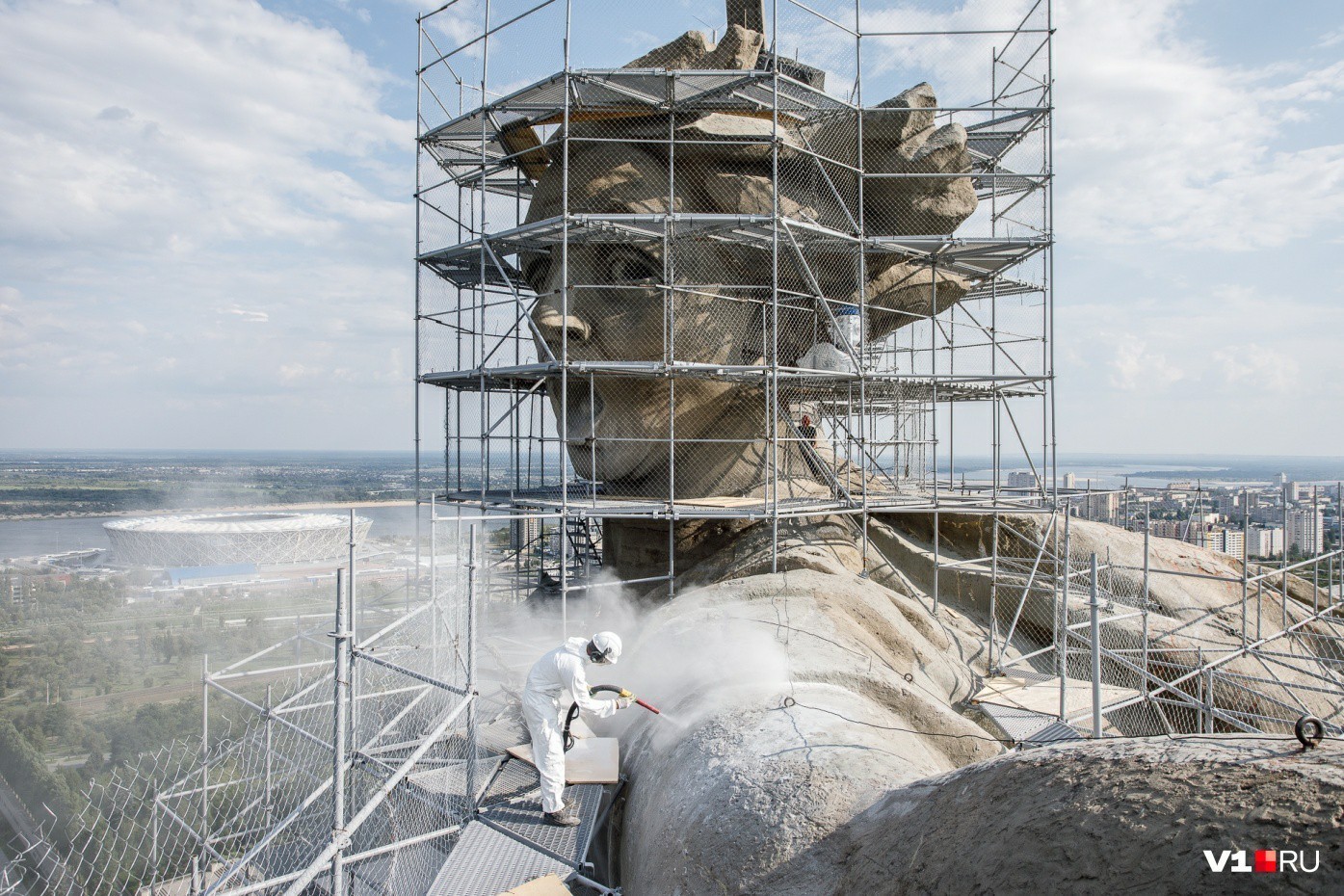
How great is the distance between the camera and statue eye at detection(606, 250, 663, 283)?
45.8 ft

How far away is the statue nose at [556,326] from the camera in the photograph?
43.3 feet

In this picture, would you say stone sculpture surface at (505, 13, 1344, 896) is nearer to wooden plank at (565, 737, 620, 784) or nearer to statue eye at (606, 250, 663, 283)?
statue eye at (606, 250, 663, 283)

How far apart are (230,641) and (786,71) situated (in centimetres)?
2979

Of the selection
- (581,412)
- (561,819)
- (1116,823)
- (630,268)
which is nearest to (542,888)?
(561,819)

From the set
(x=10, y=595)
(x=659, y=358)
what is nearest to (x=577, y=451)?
(x=659, y=358)

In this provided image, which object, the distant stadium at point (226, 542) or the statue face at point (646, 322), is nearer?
the statue face at point (646, 322)

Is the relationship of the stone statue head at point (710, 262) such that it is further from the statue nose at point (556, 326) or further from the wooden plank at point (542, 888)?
the wooden plank at point (542, 888)

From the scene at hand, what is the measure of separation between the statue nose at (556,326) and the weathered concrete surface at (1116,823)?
32.6ft

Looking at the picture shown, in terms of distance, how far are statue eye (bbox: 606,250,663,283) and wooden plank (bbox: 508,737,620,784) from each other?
8.45 m

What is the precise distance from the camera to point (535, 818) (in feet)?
21.4

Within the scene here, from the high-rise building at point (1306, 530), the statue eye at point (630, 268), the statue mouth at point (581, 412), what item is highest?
the statue eye at point (630, 268)

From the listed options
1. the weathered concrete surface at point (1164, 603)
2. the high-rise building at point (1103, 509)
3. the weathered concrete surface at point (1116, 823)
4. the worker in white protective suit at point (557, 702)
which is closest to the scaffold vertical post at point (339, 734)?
the worker in white protective suit at point (557, 702)

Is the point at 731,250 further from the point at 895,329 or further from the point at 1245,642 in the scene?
the point at 1245,642

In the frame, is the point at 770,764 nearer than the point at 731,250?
Yes
